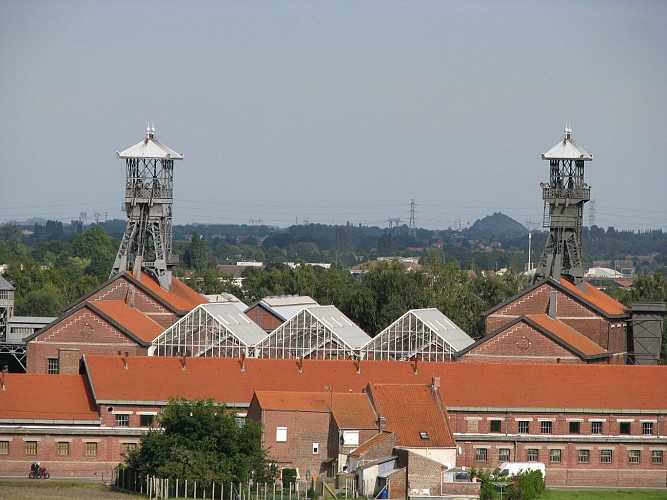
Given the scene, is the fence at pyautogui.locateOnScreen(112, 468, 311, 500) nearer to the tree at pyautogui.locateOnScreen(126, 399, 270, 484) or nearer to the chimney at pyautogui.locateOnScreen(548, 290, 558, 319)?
the tree at pyautogui.locateOnScreen(126, 399, 270, 484)

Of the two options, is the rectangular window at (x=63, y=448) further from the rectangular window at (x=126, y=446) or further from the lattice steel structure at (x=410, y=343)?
the lattice steel structure at (x=410, y=343)

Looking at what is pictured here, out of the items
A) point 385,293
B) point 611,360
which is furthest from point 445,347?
point 385,293

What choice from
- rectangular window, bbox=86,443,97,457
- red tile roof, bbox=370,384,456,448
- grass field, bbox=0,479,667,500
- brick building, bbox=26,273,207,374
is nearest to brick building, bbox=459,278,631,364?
red tile roof, bbox=370,384,456,448

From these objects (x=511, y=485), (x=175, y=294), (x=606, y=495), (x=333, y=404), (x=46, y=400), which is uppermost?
(x=175, y=294)

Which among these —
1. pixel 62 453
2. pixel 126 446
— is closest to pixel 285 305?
pixel 126 446

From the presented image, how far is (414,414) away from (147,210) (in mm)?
36889

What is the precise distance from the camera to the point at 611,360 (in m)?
105

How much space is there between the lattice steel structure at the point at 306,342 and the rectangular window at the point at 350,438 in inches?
749

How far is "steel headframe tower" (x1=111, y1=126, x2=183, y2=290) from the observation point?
114625mm

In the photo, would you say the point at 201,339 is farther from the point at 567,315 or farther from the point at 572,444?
the point at 572,444

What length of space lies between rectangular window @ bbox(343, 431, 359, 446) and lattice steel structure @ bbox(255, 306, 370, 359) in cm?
1903

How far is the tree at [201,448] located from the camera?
250 feet

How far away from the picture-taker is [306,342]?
333ft

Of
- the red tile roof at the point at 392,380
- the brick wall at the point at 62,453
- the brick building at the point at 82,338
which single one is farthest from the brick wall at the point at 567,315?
the brick wall at the point at 62,453
